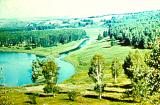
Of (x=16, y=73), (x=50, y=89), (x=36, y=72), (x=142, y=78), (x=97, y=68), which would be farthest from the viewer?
(x=16, y=73)

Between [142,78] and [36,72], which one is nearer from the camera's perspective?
[142,78]

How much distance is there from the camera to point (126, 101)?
8312 cm

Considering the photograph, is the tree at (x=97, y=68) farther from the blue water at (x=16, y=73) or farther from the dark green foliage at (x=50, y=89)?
the blue water at (x=16, y=73)

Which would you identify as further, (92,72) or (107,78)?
(107,78)

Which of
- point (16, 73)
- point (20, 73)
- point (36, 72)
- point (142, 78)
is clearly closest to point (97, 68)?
point (142, 78)

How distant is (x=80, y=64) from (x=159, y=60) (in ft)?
514

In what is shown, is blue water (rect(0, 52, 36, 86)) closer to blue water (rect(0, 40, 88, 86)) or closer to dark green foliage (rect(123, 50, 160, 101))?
blue water (rect(0, 40, 88, 86))

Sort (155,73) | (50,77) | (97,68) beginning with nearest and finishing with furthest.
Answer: (155,73) < (97,68) < (50,77)

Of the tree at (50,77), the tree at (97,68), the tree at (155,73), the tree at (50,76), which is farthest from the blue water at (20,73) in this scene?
the tree at (155,73)

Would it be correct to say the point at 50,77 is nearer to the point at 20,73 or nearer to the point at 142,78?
the point at 142,78

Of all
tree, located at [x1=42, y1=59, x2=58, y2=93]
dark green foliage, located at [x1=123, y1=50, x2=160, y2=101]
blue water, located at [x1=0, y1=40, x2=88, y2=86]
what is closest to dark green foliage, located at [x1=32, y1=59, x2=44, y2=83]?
blue water, located at [x1=0, y1=40, x2=88, y2=86]

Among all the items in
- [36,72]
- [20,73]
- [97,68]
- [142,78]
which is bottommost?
[20,73]

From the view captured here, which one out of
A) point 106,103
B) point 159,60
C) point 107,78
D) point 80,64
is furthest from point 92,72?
point 80,64

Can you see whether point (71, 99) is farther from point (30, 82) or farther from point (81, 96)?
point (30, 82)
